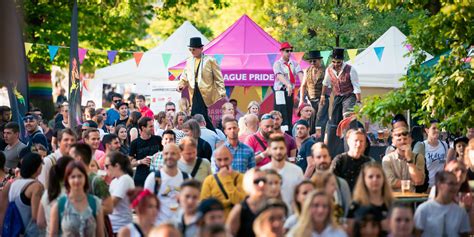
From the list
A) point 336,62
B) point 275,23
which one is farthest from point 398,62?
point 336,62

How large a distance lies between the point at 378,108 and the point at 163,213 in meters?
3.97

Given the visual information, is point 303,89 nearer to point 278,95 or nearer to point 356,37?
point 278,95

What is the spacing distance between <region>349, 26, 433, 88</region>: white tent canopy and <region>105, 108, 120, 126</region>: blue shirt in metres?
7.93

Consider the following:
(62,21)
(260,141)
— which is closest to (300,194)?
(260,141)

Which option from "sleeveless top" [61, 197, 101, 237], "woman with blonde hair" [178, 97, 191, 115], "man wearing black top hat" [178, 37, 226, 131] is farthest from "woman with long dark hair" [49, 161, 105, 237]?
"woman with blonde hair" [178, 97, 191, 115]

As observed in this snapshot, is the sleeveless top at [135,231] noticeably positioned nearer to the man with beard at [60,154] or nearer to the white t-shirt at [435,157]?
the man with beard at [60,154]

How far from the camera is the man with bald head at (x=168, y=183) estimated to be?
13469 millimetres

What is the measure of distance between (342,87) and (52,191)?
9861mm

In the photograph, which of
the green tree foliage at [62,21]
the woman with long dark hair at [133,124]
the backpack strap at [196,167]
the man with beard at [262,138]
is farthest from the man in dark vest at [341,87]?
the green tree foliage at [62,21]

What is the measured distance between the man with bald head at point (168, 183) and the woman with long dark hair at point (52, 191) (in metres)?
1.00

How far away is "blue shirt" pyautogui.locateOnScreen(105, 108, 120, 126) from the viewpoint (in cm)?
2683

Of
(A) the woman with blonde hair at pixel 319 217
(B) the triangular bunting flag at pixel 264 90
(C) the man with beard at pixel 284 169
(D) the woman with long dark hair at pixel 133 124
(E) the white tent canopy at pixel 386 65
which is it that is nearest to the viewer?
(A) the woman with blonde hair at pixel 319 217

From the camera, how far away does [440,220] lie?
12586 millimetres

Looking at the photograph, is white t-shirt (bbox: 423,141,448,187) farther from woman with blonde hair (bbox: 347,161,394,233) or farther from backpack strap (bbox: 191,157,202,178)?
woman with blonde hair (bbox: 347,161,394,233)
